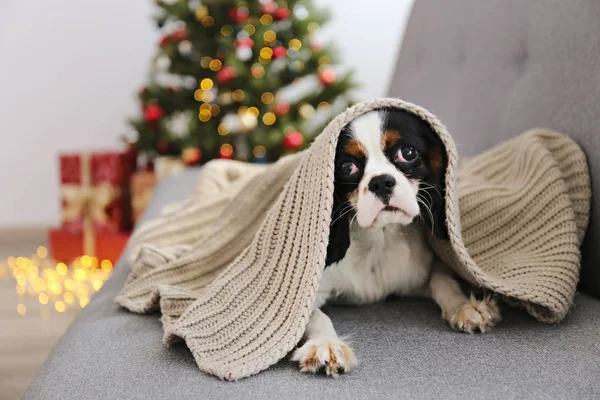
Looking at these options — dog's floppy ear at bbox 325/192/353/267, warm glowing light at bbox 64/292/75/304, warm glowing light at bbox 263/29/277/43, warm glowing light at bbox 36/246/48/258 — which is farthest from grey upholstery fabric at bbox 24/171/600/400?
warm glowing light at bbox 36/246/48/258

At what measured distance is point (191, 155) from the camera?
3.26 m

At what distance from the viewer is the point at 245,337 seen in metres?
1.03

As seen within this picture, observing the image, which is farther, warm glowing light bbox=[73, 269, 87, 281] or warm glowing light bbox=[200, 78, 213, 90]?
warm glowing light bbox=[200, 78, 213, 90]

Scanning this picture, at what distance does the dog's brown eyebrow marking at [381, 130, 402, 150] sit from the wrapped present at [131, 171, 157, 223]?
2365 mm

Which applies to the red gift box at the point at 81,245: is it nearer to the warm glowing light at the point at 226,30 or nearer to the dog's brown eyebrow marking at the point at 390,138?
the warm glowing light at the point at 226,30

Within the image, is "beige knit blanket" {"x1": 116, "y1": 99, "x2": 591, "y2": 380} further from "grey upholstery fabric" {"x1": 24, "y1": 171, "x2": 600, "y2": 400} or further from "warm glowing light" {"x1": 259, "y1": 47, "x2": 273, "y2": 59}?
"warm glowing light" {"x1": 259, "y1": 47, "x2": 273, "y2": 59}

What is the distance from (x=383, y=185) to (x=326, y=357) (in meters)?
0.32

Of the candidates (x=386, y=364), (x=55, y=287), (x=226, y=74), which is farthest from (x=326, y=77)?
(x=386, y=364)

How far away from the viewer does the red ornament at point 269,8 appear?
3213 mm

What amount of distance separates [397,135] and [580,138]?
44 centimetres

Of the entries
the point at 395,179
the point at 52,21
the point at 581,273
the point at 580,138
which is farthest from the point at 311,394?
the point at 52,21

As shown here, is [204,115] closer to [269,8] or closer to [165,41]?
[165,41]

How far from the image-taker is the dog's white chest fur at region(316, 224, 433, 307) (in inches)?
49.5

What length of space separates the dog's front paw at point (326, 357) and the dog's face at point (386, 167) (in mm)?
253
